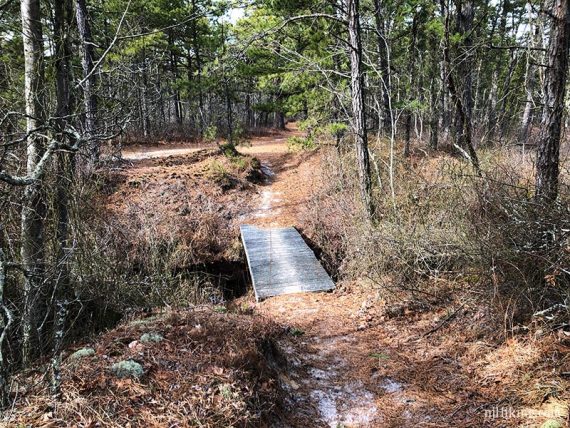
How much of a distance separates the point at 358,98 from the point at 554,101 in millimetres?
3341

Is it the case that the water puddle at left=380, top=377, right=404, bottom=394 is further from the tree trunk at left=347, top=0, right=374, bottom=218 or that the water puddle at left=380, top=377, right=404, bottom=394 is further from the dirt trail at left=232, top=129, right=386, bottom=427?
the tree trunk at left=347, top=0, right=374, bottom=218

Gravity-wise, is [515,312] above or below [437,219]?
below

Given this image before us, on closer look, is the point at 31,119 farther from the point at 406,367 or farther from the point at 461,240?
the point at 461,240

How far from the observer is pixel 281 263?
8.00 metres

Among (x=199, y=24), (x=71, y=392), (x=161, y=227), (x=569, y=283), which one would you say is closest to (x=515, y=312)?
(x=569, y=283)

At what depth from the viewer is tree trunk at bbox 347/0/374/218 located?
22.2 feet

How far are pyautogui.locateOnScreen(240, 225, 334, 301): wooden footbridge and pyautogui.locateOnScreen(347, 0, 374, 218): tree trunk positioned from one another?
62.2 inches

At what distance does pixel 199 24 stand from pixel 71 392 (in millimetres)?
18993

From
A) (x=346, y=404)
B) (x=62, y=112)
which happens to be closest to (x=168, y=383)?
(x=346, y=404)

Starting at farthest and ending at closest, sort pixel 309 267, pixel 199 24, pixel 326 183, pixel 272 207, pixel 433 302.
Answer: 1. pixel 199 24
2. pixel 272 207
3. pixel 326 183
4. pixel 309 267
5. pixel 433 302

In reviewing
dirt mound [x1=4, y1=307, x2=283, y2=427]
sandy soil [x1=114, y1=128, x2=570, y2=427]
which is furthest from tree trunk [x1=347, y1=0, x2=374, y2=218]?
dirt mound [x1=4, y1=307, x2=283, y2=427]

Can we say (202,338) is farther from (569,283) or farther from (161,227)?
(161,227)

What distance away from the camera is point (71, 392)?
246 centimetres

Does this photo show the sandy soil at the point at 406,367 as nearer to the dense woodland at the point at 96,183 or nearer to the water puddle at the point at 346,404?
the water puddle at the point at 346,404
